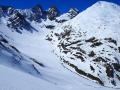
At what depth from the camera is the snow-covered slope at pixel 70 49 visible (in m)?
68.4

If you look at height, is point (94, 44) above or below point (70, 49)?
above

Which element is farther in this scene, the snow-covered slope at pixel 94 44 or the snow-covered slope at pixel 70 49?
the snow-covered slope at pixel 94 44

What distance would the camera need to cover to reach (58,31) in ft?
488

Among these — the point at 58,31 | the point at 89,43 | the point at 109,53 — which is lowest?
the point at 109,53

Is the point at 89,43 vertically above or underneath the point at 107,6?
underneath

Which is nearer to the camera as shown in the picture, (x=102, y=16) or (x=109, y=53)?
(x=109, y=53)

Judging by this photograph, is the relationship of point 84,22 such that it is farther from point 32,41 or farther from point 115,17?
point 32,41

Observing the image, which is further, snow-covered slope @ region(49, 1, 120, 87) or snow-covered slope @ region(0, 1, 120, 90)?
snow-covered slope @ region(49, 1, 120, 87)

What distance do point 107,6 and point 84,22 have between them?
97.3ft

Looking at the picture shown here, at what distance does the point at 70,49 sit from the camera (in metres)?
115

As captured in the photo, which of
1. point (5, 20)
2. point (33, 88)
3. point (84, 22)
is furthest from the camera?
point (5, 20)

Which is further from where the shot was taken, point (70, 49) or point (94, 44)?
point (94, 44)

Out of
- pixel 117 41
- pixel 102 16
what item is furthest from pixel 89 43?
pixel 102 16

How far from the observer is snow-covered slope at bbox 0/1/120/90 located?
224 feet
